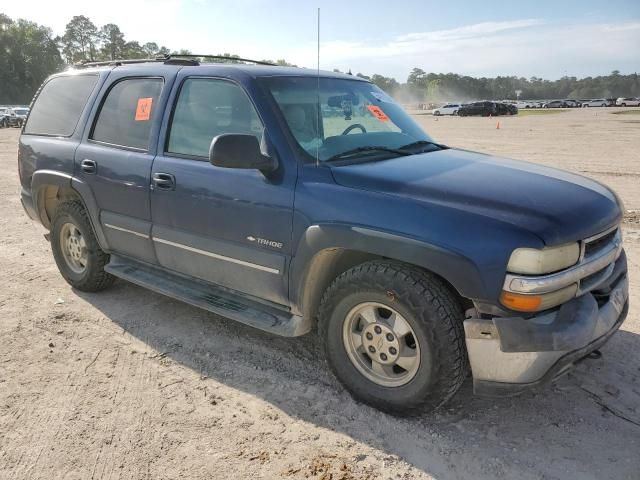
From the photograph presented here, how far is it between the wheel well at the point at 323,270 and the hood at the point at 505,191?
426 mm

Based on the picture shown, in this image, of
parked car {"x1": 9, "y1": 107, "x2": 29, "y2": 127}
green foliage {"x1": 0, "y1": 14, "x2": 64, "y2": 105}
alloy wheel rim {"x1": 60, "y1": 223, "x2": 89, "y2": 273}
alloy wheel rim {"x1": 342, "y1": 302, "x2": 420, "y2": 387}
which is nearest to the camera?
alloy wheel rim {"x1": 342, "y1": 302, "x2": 420, "y2": 387}

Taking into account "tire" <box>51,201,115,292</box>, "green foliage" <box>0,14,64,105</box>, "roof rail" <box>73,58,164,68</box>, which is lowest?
"tire" <box>51,201,115,292</box>

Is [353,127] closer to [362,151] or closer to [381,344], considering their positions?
[362,151]

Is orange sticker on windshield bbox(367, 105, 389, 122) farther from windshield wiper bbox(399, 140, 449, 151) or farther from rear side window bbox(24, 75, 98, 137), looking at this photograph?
rear side window bbox(24, 75, 98, 137)

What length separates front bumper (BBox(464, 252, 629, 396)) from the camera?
8.33 ft

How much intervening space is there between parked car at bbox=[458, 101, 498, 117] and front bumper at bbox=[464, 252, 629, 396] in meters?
50.8

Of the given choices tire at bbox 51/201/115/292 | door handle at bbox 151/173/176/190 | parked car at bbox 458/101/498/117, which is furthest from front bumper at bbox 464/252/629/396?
parked car at bbox 458/101/498/117

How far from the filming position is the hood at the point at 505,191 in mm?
2600

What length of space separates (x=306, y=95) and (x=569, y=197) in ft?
5.80

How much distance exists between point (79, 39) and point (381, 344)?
12093 centimetres

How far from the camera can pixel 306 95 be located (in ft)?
11.8

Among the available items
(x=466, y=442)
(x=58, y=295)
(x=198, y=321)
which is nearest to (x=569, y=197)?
(x=466, y=442)

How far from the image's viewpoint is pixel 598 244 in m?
2.89

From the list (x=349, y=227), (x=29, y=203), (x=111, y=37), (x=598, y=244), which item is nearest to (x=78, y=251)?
(x=29, y=203)
